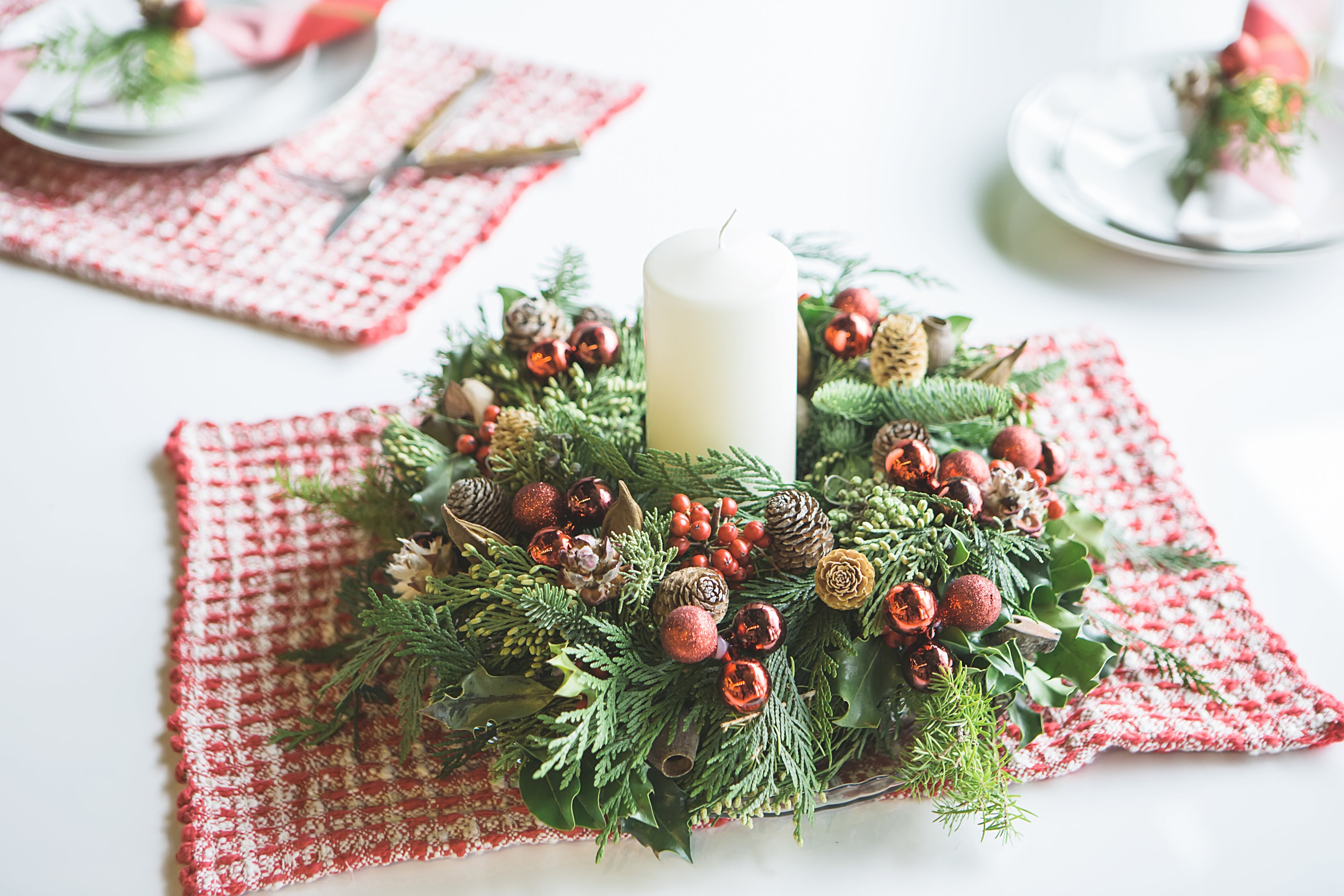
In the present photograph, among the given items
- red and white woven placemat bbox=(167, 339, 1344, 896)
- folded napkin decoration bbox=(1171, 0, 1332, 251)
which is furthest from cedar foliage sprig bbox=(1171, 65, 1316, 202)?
red and white woven placemat bbox=(167, 339, 1344, 896)

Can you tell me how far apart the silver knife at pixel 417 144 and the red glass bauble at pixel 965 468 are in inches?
20.2

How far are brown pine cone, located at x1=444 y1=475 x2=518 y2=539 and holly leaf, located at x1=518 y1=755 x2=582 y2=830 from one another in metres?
0.11

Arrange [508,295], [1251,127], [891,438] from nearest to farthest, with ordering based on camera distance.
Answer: [891,438] < [508,295] < [1251,127]

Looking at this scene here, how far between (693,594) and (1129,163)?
0.57 meters

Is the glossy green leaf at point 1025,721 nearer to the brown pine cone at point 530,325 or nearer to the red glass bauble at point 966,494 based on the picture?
the red glass bauble at point 966,494

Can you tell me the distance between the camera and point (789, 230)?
867 millimetres

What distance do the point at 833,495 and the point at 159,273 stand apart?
54cm

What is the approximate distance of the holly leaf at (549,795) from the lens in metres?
0.44

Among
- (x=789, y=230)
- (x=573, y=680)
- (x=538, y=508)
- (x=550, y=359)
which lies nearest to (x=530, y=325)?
(x=550, y=359)

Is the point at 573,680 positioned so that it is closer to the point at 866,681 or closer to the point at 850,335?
the point at 866,681

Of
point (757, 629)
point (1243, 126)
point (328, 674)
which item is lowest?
point (328, 674)

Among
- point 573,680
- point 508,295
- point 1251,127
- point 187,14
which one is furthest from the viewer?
point 187,14

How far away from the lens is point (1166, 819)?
492 mm

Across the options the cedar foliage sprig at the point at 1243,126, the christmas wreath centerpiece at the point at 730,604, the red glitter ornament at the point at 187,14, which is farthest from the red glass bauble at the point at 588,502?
the red glitter ornament at the point at 187,14
